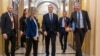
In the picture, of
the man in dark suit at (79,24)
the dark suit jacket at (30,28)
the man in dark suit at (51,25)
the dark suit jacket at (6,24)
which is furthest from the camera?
the man in dark suit at (51,25)

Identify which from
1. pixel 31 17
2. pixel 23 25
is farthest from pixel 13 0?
pixel 31 17

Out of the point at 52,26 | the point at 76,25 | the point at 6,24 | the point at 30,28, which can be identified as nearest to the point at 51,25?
the point at 52,26

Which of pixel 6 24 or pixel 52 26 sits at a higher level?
pixel 6 24

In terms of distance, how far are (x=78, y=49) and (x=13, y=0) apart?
17.5 ft

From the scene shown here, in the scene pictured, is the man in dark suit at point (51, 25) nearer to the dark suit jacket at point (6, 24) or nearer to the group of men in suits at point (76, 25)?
the group of men in suits at point (76, 25)

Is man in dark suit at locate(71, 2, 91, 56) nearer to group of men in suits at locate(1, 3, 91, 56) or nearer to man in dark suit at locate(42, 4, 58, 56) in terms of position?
group of men in suits at locate(1, 3, 91, 56)

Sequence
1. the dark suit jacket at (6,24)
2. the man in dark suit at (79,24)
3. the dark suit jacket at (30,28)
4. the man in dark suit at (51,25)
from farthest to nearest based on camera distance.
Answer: the man in dark suit at (51,25), the man in dark suit at (79,24), the dark suit jacket at (6,24), the dark suit jacket at (30,28)

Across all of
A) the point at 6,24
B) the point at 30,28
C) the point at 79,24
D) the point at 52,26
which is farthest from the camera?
the point at 52,26

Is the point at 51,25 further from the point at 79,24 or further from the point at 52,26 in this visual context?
the point at 79,24

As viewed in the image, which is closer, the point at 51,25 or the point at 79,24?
the point at 79,24

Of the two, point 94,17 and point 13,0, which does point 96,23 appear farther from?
point 13,0

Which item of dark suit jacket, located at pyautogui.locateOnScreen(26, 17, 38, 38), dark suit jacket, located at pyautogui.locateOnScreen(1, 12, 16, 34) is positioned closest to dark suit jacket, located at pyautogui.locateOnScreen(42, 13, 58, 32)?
dark suit jacket, located at pyautogui.locateOnScreen(26, 17, 38, 38)

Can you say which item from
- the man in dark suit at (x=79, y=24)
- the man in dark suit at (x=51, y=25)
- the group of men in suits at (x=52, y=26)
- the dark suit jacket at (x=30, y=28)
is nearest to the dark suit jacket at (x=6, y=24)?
the group of men in suits at (x=52, y=26)

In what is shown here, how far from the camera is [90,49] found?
435 inches
